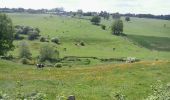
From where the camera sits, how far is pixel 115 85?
39250 mm

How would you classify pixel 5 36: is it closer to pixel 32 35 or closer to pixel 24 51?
pixel 24 51

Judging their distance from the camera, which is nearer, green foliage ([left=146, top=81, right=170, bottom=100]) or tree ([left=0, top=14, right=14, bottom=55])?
green foliage ([left=146, top=81, right=170, bottom=100])

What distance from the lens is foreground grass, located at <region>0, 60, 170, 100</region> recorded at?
34.3 meters

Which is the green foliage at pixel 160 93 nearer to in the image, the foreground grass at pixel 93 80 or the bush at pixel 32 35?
the foreground grass at pixel 93 80

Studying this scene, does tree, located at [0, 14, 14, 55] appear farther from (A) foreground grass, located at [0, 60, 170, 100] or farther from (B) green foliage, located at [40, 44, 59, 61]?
(B) green foliage, located at [40, 44, 59, 61]

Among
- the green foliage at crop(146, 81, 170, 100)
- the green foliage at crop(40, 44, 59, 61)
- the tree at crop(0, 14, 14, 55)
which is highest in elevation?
Answer: the green foliage at crop(146, 81, 170, 100)

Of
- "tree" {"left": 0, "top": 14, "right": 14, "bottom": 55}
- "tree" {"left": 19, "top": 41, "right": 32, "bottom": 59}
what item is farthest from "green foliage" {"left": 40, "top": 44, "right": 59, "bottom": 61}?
"tree" {"left": 0, "top": 14, "right": 14, "bottom": 55}

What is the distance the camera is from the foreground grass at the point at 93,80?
34.3 m

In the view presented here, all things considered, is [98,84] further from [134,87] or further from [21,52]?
[21,52]

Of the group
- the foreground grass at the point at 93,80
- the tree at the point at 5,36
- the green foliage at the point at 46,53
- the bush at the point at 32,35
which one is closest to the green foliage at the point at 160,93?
the foreground grass at the point at 93,80

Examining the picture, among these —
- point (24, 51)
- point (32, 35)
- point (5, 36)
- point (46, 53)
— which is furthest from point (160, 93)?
point (32, 35)

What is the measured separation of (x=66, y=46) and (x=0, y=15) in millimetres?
94157

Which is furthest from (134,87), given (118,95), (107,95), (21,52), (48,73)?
(21,52)

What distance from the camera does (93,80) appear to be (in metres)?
41.0
